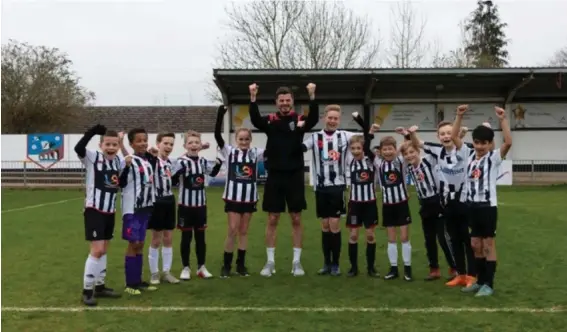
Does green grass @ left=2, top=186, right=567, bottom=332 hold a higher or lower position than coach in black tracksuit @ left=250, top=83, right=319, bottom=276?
lower

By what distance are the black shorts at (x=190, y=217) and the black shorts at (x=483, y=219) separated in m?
3.20

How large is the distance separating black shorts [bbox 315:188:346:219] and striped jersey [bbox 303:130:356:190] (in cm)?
9

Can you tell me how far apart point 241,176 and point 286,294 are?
5.58 ft

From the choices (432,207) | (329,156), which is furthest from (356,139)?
(432,207)

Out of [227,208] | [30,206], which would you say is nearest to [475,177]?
[227,208]

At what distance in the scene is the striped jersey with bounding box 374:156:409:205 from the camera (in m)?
7.07

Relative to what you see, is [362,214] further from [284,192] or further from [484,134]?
[484,134]

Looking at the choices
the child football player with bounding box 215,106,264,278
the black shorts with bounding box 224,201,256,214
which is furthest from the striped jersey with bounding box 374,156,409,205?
the black shorts with bounding box 224,201,256,214

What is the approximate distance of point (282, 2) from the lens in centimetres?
3591

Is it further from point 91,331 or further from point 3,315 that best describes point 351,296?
point 3,315

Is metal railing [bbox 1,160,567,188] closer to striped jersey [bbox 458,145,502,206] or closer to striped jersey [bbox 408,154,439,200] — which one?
striped jersey [bbox 408,154,439,200]

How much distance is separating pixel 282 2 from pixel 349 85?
12168 millimetres

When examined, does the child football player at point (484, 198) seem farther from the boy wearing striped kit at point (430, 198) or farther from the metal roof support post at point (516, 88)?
the metal roof support post at point (516, 88)

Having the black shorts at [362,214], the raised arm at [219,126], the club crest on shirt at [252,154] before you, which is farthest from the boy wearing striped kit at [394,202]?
the raised arm at [219,126]
